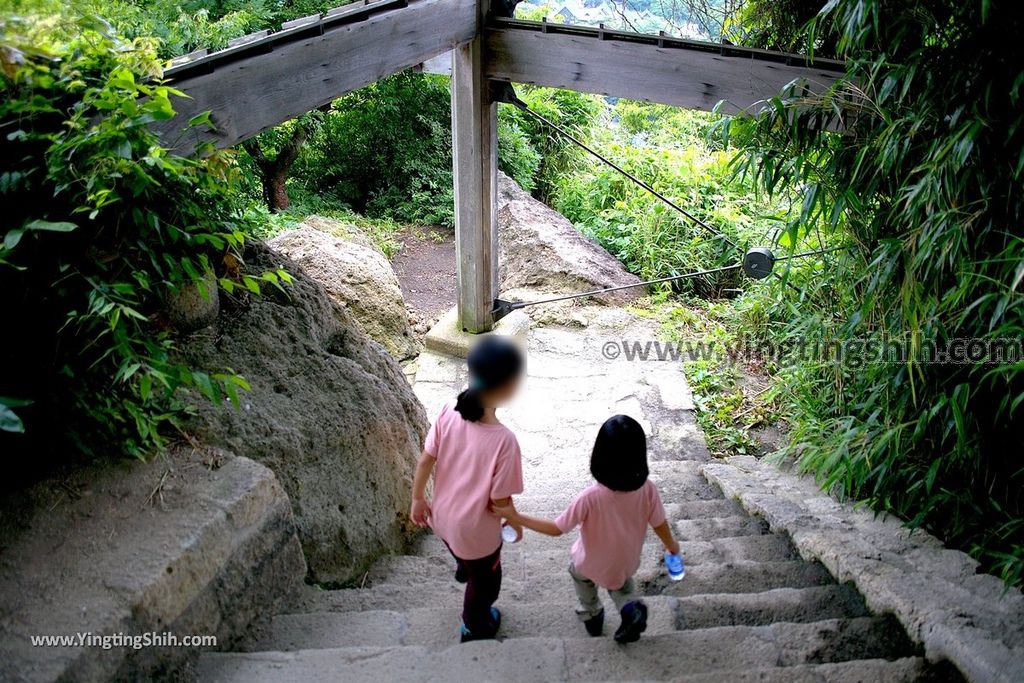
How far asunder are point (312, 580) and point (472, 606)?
0.69 meters

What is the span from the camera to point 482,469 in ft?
8.04

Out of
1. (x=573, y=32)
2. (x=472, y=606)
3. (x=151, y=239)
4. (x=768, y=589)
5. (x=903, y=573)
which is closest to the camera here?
(x=151, y=239)

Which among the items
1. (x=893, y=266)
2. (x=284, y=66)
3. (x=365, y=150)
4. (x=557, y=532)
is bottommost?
(x=365, y=150)

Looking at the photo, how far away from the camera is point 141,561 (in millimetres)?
2148

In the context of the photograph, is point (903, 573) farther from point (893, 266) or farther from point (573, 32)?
point (573, 32)

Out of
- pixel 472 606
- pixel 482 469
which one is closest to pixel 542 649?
pixel 472 606

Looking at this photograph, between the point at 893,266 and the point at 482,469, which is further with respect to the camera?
the point at 893,266

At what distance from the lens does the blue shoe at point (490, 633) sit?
8.64ft

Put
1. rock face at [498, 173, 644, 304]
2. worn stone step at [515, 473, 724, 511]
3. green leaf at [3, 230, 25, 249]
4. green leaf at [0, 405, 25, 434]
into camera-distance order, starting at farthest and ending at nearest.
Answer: rock face at [498, 173, 644, 304] < worn stone step at [515, 473, 724, 511] < green leaf at [3, 230, 25, 249] < green leaf at [0, 405, 25, 434]

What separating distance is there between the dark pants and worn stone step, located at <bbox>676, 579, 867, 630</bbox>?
70 centimetres

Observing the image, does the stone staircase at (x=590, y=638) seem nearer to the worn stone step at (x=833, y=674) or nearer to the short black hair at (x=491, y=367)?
the worn stone step at (x=833, y=674)

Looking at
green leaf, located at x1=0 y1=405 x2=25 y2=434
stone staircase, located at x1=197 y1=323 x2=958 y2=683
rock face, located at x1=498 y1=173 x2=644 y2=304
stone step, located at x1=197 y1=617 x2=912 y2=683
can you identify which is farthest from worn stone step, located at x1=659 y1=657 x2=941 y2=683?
rock face, located at x1=498 y1=173 x2=644 y2=304

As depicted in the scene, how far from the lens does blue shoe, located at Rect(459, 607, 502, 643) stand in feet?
8.64

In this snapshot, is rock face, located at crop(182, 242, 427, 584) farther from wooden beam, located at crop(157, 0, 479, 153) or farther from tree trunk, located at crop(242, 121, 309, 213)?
tree trunk, located at crop(242, 121, 309, 213)
